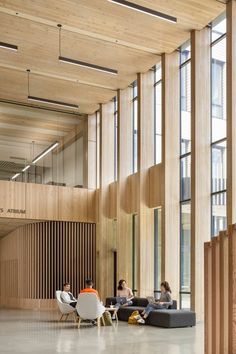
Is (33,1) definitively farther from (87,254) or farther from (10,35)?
(87,254)

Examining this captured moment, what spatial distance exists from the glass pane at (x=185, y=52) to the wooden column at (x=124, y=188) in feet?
10.8

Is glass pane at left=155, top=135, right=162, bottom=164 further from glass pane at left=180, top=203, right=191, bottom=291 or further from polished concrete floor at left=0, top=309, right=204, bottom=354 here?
polished concrete floor at left=0, top=309, right=204, bottom=354

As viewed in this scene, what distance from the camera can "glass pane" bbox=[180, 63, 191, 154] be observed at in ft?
48.3

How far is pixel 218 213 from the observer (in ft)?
43.5

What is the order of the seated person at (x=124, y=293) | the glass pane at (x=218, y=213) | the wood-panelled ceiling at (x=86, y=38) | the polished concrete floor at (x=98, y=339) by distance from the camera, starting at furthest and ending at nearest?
the seated person at (x=124, y=293) < the glass pane at (x=218, y=213) < the wood-panelled ceiling at (x=86, y=38) < the polished concrete floor at (x=98, y=339)

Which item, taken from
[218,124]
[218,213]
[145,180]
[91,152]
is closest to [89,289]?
[218,213]

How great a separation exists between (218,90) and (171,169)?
2546 mm

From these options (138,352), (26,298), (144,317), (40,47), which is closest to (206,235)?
(144,317)

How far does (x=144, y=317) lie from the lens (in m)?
11.8

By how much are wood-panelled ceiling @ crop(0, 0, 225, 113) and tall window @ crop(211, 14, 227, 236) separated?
1.94 ft

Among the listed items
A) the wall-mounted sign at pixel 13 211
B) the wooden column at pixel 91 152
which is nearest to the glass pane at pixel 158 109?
the wooden column at pixel 91 152

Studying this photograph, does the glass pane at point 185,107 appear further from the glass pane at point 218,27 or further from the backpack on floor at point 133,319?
the backpack on floor at point 133,319

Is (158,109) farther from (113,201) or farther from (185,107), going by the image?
(113,201)

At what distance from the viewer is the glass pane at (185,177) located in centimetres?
1444
